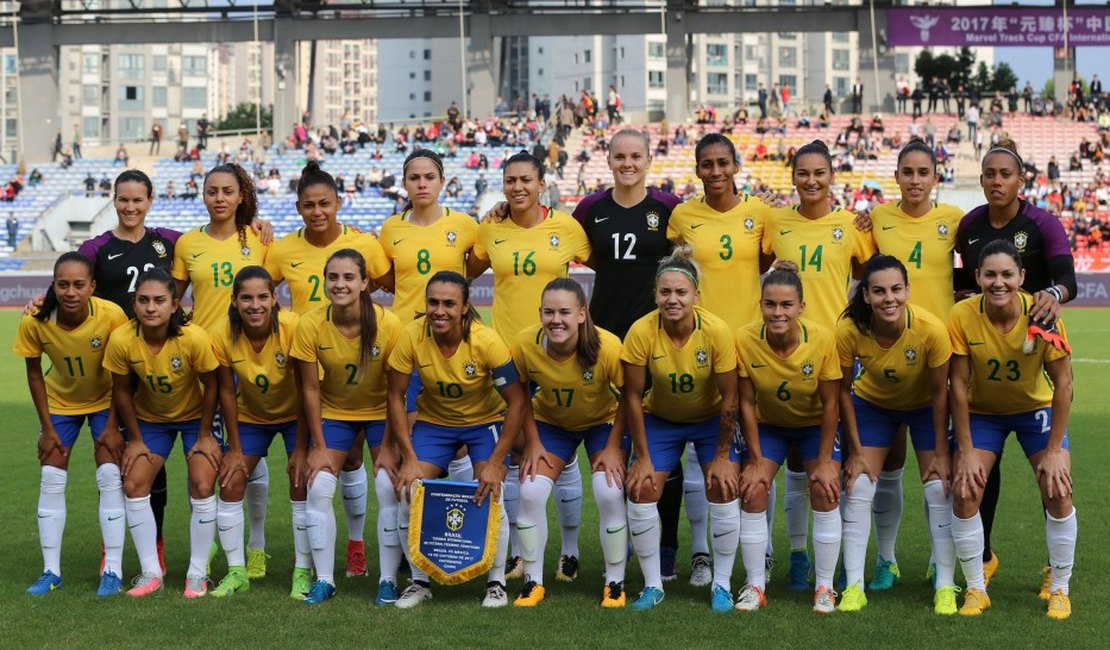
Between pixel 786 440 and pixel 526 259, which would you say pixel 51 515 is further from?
pixel 786 440

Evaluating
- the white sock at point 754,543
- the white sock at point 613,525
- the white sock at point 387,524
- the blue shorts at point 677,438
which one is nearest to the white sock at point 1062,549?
the white sock at point 754,543

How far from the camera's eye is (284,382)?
6.68 meters

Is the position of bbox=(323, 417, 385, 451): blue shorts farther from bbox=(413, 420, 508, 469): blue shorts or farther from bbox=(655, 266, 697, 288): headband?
bbox=(655, 266, 697, 288): headband

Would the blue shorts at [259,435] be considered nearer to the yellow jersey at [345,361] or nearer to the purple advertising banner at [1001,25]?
the yellow jersey at [345,361]

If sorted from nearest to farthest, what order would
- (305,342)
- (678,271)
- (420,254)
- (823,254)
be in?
1. (678,271)
2. (305,342)
3. (823,254)
4. (420,254)

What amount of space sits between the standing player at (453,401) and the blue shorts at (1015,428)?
209cm

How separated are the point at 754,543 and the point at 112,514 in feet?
9.95

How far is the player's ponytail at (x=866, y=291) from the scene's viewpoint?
240 inches

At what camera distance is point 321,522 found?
255 inches

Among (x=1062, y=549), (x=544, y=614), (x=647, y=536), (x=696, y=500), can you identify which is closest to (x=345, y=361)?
(x=544, y=614)

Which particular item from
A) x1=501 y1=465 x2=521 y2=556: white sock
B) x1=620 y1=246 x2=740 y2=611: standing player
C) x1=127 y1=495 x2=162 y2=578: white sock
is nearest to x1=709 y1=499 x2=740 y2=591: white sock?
x1=620 y1=246 x2=740 y2=611: standing player

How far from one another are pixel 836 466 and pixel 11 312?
83.5 feet

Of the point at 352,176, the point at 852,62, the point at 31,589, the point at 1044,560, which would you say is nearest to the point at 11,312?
the point at 352,176

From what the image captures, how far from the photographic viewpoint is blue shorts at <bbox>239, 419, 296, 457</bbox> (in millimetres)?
6770
